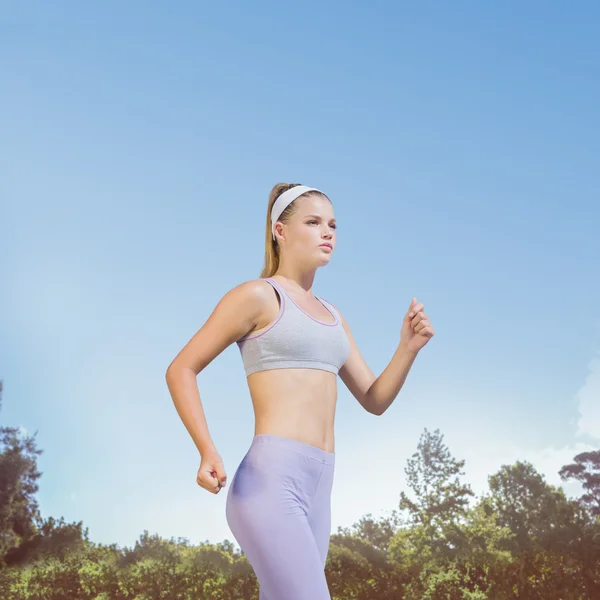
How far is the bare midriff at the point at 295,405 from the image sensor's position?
9.15 ft

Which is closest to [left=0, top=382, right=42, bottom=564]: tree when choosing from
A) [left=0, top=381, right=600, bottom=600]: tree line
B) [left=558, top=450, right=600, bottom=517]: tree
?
[left=0, top=381, right=600, bottom=600]: tree line

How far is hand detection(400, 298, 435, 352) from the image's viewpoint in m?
3.27

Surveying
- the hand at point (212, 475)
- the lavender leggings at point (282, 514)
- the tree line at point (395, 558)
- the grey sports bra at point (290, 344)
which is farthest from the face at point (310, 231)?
the tree line at point (395, 558)

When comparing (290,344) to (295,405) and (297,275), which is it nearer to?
(295,405)

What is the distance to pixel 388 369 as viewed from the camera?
3.38 m

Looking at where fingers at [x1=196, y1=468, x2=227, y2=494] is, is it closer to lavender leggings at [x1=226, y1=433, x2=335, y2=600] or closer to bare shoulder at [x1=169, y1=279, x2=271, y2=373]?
lavender leggings at [x1=226, y1=433, x2=335, y2=600]

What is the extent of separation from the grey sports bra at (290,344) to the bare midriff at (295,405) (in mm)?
35

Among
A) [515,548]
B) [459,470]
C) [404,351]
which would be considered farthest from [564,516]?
[404,351]

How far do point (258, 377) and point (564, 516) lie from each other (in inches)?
482

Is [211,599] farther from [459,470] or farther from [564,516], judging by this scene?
[459,470]

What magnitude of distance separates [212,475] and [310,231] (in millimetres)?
1163

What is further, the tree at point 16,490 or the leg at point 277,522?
the tree at point 16,490

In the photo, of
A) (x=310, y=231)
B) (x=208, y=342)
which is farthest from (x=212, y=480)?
(x=310, y=231)

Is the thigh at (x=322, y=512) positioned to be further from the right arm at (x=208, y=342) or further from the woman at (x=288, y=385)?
the right arm at (x=208, y=342)
